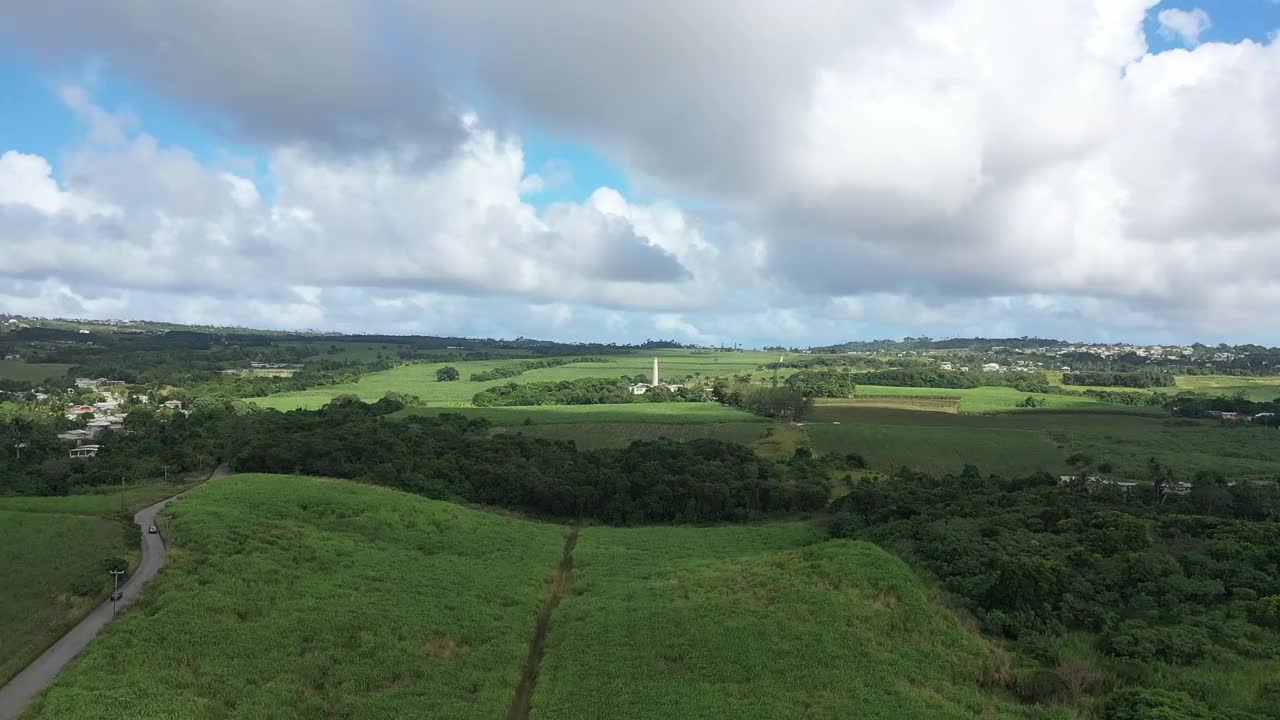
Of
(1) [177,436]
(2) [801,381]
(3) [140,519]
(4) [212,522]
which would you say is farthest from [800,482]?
(2) [801,381]

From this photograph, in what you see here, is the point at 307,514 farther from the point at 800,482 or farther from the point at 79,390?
the point at 79,390

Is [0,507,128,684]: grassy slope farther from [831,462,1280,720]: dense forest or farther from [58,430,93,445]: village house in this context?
[58,430,93,445]: village house

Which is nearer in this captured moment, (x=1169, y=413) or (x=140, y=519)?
(x=140, y=519)

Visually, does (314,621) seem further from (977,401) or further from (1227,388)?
(1227,388)

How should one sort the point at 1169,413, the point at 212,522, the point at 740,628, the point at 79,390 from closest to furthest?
the point at 740,628 → the point at 212,522 → the point at 1169,413 → the point at 79,390

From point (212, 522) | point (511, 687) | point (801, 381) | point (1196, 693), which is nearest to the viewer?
point (1196, 693)

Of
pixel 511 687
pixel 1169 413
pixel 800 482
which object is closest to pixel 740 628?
pixel 511 687

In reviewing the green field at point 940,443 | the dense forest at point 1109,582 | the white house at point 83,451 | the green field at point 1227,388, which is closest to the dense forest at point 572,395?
the green field at point 940,443

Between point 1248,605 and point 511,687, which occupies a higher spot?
point 1248,605
